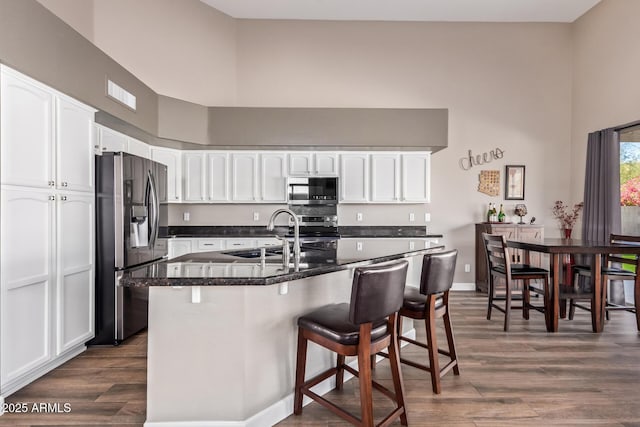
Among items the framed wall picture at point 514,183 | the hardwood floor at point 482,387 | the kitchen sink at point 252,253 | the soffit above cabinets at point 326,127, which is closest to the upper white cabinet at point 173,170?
the soffit above cabinets at point 326,127

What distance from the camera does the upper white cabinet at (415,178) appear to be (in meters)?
5.47

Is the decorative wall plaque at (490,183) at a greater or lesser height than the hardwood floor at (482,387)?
greater

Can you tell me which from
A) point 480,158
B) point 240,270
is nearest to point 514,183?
point 480,158

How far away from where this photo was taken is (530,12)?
5.59 metres

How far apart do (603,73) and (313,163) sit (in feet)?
14.0

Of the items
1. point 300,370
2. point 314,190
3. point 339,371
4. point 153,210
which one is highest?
point 314,190

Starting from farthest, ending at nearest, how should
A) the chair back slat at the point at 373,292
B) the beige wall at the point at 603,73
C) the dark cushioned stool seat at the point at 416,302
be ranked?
the beige wall at the point at 603,73
the dark cushioned stool seat at the point at 416,302
the chair back slat at the point at 373,292

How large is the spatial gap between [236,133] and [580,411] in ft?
15.4

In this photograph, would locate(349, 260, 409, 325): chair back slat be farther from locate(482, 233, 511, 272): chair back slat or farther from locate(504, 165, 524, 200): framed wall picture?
locate(504, 165, 524, 200): framed wall picture

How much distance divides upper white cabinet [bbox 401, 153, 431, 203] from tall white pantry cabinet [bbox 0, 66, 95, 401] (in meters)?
3.97

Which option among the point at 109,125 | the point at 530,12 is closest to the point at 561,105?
the point at 530,12

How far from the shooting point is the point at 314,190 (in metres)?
5.37

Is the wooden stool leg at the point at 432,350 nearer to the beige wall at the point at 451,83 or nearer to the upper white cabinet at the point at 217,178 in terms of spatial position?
the beige wall at the point at 451,83

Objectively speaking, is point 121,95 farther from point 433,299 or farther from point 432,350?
point 432,350
